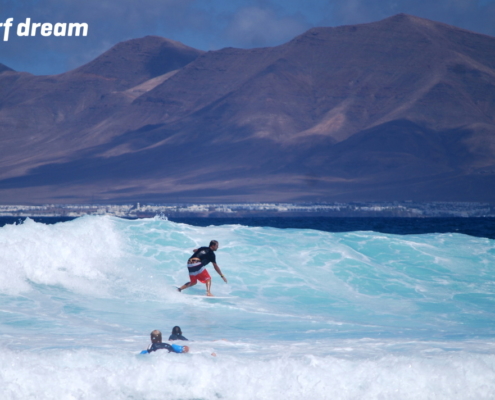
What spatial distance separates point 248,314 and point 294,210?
405ft

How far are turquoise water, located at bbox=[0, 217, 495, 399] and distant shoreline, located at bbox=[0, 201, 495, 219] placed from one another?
104662 mm

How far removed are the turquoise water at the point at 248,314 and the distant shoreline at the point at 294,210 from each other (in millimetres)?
104662

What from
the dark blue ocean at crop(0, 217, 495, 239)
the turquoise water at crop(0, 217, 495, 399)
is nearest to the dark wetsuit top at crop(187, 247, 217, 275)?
the turquoise water at crop(0, 217, 495, 399)

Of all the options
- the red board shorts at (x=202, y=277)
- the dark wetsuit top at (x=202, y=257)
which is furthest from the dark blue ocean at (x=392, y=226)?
the red board shorts at (x=202, y=277)

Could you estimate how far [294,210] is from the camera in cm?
13725

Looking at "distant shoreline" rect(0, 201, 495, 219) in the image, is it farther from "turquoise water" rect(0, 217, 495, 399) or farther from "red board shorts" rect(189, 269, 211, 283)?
"red board shorts" rect(189, 269, 211, 283)

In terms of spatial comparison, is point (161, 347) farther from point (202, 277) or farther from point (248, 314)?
point (202, 277)

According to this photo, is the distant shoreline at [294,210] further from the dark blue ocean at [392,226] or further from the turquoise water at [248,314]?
the turquoise water at [248,314]

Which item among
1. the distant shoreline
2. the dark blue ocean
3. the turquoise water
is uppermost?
the distant shoreline

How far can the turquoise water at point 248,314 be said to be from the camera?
8914 mm

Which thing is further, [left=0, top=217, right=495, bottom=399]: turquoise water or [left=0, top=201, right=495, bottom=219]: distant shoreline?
[left=0, top=201, right=495, bottom=219]: distant shoreline

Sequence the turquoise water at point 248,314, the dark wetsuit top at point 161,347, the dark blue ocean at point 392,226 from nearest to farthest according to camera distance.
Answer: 1. the turquoise water at point 248,314
2. the dark wetsuit top at point 161,347
3. the dark blue ocean at point 392,226

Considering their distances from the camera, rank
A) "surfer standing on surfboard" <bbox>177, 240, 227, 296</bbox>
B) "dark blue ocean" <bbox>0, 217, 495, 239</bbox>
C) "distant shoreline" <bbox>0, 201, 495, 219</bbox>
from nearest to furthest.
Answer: "surfer standing on surfboard" <bbox>177, 240, 227, 296</bbox> → "dark blue ocean" <bbox>0, 217, 495, 239</bbox> → "distant shoreline" <bbox>0, 201, 495, 219</bbox>

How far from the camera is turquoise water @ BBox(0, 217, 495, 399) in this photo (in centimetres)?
891
